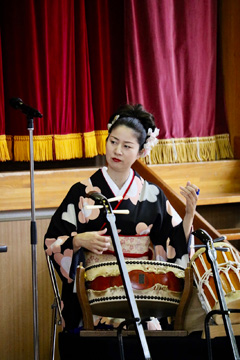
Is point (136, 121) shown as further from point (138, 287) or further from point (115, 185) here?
point (138, 287)

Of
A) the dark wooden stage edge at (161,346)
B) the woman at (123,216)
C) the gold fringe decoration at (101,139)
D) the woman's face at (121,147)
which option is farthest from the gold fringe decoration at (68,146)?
the dark wooden stage edge at (161,346)

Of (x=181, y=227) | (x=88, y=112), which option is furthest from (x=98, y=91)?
(x=181, y=227)

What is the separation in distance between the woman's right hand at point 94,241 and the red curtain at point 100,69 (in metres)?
1.83

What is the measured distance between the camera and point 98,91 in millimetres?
4805

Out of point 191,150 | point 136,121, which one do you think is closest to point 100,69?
point 191,150

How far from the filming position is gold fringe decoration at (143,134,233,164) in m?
4.87

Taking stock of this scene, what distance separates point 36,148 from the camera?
458cm

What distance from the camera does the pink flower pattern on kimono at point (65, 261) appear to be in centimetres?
294

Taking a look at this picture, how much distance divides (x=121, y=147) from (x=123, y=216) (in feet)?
1.04

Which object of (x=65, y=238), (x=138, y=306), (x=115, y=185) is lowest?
(x=138, y=306)

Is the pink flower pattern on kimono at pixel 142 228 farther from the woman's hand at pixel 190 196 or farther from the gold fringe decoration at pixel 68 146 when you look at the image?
the gold fringe decoration at pixel 68 146

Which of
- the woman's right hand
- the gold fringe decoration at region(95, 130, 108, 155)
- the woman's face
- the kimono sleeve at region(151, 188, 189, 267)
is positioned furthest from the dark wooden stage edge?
the gold fringe decoration at region(95, 130, 108, 155)

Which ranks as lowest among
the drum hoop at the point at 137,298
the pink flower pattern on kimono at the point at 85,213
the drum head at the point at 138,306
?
the drum head at the point at 138,306

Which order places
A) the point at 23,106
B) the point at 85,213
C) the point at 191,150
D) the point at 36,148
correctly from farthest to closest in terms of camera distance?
the point at 191,150 → the point at 36,148 → the point at 23,106 → the point at 85,213
